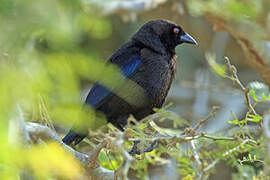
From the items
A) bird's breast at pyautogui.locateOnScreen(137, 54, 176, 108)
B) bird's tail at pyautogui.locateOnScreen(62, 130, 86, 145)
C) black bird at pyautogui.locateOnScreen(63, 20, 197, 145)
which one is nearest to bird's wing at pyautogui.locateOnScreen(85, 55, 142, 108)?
black bird at pyautogui.locateOnScreen(63, 20, 197, 145)

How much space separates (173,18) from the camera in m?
6.66

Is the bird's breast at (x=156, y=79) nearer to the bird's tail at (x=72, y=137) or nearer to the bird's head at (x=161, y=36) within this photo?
the bird's head at (x=161, y=36)

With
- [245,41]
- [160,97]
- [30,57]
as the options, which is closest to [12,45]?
[30,57]

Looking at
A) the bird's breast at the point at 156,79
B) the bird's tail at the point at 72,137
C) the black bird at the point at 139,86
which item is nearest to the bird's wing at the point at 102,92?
the black bird at the point at 139,86

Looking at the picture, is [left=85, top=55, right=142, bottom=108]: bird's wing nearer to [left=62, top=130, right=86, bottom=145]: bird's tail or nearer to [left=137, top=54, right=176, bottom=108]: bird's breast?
[left=137, top=54, right=176, bottom=108]: bird's breast

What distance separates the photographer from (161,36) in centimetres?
471

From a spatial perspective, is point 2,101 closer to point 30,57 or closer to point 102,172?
point 30,57

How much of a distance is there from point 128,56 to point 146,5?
2.31 m

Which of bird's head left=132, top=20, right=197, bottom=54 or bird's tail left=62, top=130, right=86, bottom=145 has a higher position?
bird's head left=132, top=20, right=197, bottom=54

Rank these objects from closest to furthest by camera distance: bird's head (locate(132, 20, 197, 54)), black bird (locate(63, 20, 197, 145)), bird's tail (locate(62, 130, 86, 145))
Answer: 1. bird's tail (locate(62, 130, 86, 145))
2. black bird (locate(63, 20, 197, 145))
3. bird's head (locate(132, 20, 197, 54))

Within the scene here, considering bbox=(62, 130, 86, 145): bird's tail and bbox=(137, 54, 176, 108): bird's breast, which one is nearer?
bbox=(62, 130, 86, 145): bird's tail

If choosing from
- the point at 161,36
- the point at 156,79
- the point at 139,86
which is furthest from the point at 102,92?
the point at 161,36

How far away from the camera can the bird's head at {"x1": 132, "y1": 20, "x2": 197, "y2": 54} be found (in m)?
4.55

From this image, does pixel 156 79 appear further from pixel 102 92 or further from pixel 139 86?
pixel 102 92
